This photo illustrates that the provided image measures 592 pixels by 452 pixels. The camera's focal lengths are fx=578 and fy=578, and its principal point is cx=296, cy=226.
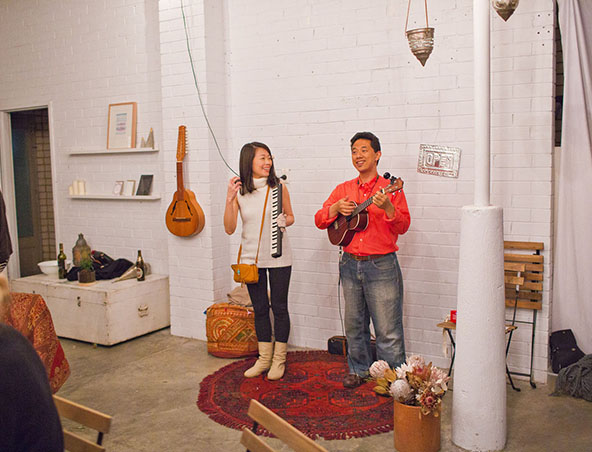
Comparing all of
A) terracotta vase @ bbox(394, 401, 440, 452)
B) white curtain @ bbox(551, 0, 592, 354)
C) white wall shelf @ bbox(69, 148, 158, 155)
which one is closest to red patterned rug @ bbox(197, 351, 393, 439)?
terracotta vase @ bbox(394, 401, 440, 452)

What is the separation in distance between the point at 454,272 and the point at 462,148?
912 mm

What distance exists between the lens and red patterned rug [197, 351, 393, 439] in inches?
136

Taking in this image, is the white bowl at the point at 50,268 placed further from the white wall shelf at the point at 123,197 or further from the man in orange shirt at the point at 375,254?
the man in orange shirt at the point at 375,254

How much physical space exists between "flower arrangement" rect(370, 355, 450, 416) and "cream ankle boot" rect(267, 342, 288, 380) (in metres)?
1.17

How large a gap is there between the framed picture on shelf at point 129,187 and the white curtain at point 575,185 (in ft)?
12.9

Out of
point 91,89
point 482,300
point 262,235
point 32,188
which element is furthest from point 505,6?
point 32,188

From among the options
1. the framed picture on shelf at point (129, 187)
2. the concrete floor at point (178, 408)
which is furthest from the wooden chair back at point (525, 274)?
the framed picture on shelf at point (129, 187)

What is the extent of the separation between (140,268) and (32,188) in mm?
2700

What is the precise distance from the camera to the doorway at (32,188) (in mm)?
7076

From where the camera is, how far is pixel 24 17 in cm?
648

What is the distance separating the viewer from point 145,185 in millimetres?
5730

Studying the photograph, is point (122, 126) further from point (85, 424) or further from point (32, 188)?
point (85, 424)

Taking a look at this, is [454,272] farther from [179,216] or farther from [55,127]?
[55,127]

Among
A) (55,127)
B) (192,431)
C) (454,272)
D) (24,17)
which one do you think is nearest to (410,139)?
(454,272)
